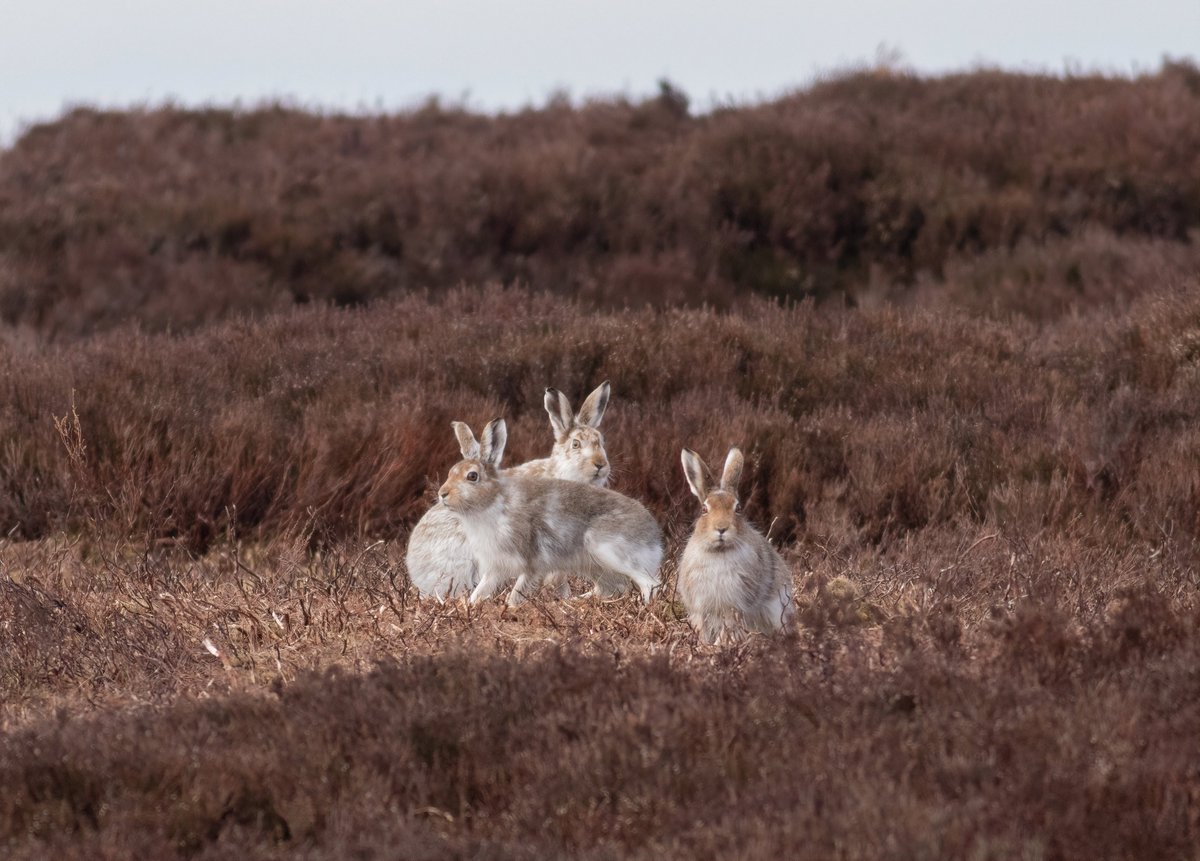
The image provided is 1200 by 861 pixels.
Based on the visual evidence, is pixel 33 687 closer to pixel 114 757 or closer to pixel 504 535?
pixel 114 757

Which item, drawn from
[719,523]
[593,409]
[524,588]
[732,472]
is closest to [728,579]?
[719,523]

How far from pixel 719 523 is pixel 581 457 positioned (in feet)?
6.69

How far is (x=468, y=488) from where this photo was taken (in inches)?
236

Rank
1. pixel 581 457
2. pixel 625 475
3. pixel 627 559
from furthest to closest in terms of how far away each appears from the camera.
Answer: pixel 625 475 → pixel 581 457 → pixel 627 559

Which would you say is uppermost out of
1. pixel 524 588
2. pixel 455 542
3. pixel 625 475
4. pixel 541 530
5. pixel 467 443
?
pixel 467 443

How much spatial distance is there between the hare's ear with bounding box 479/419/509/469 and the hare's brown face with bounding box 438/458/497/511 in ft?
0.46

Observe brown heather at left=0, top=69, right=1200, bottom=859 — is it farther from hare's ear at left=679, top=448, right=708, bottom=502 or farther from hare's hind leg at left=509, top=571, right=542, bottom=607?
hare's ear at left=679, top=448, right=708, bottom=502

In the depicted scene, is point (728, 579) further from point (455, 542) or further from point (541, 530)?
point (455, 542)

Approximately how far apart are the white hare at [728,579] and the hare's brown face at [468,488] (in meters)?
0.96

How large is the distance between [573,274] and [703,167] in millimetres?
2810

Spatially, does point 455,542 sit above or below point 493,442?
below

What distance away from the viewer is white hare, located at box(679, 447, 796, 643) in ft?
17.2

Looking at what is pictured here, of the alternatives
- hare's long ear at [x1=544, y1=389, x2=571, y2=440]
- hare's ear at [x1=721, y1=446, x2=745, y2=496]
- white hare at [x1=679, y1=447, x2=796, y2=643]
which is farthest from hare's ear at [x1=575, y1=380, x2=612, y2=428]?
white hare at [x1=679, y1=447, x2=796, y2=643]

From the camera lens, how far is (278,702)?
4766 millimetres
